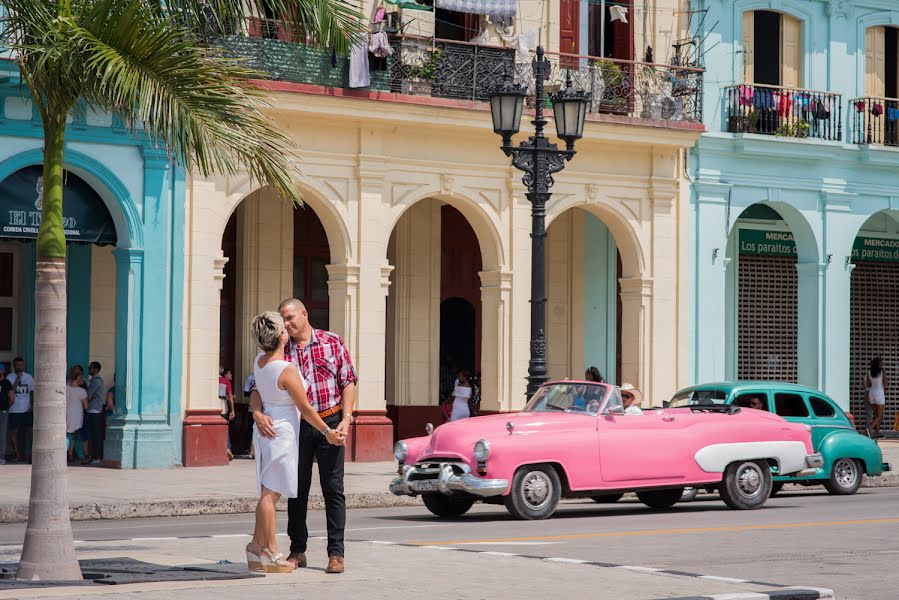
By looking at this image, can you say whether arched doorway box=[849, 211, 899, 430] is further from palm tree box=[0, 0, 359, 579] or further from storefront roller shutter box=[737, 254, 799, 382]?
palm tree box=[0, 0, 359, 579]

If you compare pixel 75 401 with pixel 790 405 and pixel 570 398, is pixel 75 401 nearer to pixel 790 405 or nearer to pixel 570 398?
pixel 570 398

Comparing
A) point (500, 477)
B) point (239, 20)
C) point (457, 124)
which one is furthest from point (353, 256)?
point (239, 20)

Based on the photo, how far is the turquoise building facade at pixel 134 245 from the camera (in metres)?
21.8

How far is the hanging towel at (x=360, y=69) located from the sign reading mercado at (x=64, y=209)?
13.7ft

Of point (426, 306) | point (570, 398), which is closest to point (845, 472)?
point (570, 398)

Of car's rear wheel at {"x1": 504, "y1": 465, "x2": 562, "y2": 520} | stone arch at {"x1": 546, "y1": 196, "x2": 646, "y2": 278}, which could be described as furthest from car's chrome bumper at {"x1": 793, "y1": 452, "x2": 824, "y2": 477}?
stone arch at {"x1": 546, "y1": 196, "x2": 646, "y2": 278}

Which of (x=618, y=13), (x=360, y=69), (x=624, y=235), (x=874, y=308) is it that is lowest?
(x=874, y=308)

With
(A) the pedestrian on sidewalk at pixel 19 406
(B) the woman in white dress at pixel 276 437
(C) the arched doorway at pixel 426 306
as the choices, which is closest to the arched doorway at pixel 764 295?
(C) the arched doorway at pixel 426 306

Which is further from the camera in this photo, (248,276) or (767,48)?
(767,48)

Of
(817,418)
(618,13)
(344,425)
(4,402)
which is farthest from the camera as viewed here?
(618,13)

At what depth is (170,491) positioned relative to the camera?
1855 cm

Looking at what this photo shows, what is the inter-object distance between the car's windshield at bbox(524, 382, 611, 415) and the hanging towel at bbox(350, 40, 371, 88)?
8.33 meters

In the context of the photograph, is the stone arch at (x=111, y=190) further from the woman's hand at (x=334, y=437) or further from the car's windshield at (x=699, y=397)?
the woman's hand at (x=334, y=437)

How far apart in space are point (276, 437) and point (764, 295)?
2083cm
